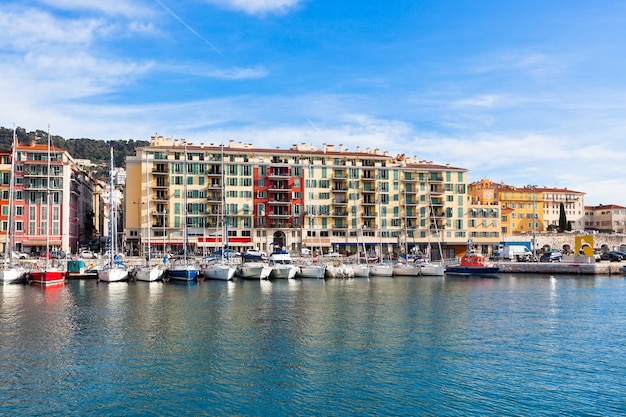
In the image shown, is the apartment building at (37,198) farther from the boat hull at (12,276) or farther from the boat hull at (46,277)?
the boat hull at (46,277)

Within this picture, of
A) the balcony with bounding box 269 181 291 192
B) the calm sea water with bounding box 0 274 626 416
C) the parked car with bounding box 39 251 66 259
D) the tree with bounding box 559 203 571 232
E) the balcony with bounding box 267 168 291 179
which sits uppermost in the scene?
the balcony with bounding box 267 168 291 179

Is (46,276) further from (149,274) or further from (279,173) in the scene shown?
(279,173)

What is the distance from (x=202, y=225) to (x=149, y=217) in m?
9.55

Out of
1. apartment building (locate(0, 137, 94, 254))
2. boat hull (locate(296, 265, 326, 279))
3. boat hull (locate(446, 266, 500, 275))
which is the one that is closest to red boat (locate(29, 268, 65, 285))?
apartment building (locate(0, 137, 94, 254))

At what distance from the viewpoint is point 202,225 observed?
104 meters

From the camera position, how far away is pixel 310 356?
101 ft

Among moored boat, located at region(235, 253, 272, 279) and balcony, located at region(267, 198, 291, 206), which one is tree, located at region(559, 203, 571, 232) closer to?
balcony, located at region(267, 198, 291, 206)

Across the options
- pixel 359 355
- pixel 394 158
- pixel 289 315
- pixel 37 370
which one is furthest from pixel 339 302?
pixel 394 158

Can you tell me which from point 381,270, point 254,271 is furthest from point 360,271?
point 254,271

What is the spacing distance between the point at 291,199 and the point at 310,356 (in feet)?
263

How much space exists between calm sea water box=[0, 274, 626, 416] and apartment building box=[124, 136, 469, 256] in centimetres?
4875

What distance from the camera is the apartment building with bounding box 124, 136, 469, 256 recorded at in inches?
4070

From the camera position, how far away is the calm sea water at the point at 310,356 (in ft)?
77.6

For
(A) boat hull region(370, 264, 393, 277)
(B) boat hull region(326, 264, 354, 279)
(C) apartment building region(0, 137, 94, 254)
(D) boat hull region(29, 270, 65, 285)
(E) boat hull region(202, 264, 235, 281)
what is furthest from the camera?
(C) apartment building region(0, 137, 94, 254)
